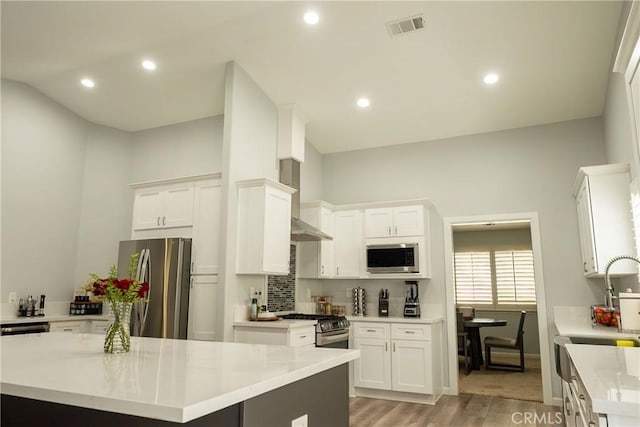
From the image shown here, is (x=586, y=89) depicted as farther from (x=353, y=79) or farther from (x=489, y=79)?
(x=353, y=79)

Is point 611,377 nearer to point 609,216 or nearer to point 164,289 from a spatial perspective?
point 609,216

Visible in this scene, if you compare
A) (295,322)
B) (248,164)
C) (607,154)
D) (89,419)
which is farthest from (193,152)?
(607,154)

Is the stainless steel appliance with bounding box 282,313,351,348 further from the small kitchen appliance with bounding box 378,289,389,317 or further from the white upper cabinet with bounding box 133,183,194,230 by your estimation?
the white upper cabinet with bounding box 133,183,194,230

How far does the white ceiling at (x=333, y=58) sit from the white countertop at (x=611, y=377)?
8.96 ft

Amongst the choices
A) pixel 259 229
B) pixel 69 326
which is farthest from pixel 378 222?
pixel 69 326

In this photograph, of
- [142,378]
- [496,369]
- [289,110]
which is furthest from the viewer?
[496,369]

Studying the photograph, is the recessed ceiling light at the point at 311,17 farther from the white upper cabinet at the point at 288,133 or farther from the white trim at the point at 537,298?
the white trim at the point at 537,298

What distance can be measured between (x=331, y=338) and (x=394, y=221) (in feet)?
5.70

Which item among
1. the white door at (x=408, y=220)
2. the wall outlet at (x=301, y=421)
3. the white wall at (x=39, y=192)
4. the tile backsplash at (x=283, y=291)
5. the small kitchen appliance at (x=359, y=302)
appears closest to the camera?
the wall outlet at (x=301, y=421)

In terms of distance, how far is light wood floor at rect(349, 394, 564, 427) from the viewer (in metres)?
4.18

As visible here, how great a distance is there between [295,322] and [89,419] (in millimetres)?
2678

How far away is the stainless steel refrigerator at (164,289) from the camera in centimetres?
417

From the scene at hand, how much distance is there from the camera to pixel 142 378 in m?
1.47

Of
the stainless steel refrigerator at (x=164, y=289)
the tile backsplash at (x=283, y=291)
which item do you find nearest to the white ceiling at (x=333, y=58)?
the stainless steel refrigerator at (x=164, y=289)
